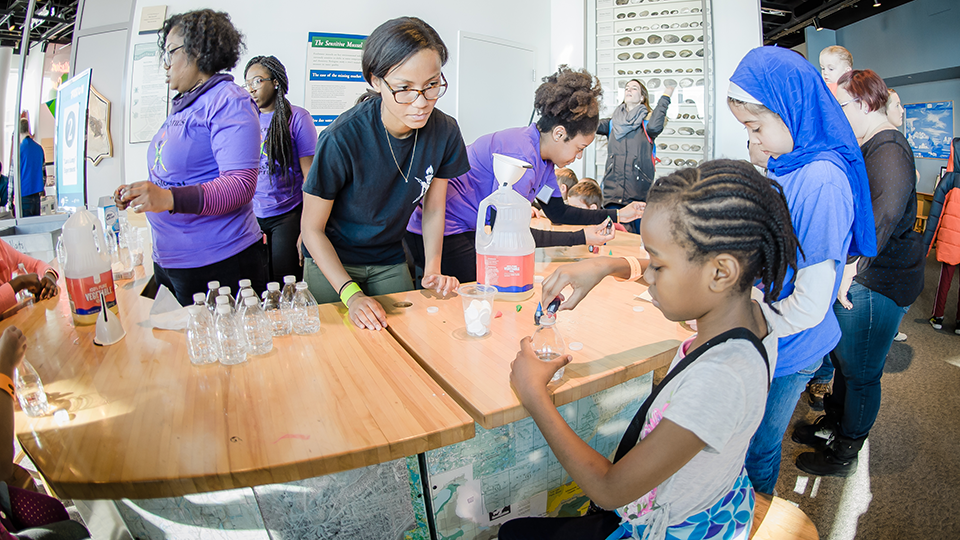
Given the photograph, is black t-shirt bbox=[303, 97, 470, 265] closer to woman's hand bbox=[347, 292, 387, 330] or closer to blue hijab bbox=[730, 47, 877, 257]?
woman's hand bbox=[347, 292, 387, 330]

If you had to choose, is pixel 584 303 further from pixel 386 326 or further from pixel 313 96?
pixel 313 96

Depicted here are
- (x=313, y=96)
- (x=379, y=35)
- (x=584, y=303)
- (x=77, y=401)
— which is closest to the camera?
(x=77, y=401)

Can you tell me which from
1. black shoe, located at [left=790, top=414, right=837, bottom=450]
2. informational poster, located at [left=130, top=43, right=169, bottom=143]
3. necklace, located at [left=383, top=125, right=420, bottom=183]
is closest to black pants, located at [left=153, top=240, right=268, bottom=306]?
necklace, located at [left=383, top=125, right=420, bottom=183]

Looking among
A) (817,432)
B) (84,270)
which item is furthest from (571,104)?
(817,432)

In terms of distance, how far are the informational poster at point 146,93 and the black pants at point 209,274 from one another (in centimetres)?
356

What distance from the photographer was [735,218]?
87 centimetres

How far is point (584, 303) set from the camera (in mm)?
1747

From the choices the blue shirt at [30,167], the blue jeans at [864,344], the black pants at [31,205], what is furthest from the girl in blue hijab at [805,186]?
the black pants at [31,205]

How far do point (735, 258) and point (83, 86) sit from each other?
3620mm

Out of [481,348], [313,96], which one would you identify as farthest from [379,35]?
[313,96]

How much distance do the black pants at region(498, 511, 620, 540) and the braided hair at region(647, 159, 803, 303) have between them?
2.06ft

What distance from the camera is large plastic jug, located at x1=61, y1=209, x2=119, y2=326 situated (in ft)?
4.62

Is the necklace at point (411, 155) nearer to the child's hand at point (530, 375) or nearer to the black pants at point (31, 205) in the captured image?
the child's hand at point (530, 375)

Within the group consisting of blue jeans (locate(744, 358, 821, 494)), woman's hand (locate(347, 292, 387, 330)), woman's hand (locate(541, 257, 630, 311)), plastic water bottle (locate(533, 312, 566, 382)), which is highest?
woman's hand (locate(541, 257, 630, 311))
